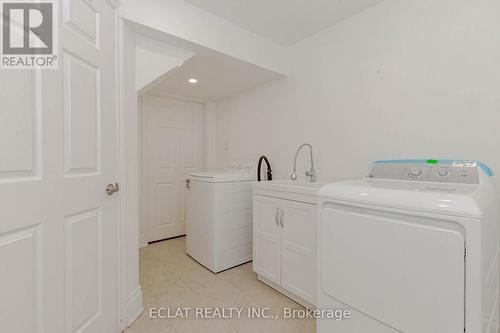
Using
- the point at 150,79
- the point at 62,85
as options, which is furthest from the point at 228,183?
the point at 62,85

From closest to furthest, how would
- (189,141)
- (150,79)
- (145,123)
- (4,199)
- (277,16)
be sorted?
(4,199), (277,16), (150,79), (145,123), (189,141)

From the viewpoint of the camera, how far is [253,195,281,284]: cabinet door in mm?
1866

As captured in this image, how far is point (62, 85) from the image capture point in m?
Answer: 1.04

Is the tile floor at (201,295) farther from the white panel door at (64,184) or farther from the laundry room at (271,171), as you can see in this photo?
the white panel door at (64,184)

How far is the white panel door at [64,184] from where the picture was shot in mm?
850

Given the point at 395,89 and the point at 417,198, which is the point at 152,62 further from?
the point at 417,198

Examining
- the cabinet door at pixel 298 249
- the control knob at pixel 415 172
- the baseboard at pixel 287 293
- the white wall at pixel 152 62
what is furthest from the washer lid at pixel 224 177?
the control knob at pixel 415 172

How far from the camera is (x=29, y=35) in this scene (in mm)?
921

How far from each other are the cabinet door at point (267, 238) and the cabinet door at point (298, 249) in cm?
7

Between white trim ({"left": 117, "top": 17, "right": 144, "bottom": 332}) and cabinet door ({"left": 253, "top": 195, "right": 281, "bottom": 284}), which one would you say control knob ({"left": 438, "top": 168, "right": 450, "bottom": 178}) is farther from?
white trim ({"left": 117, "top": 17, "right": 144, "bottom": 332})

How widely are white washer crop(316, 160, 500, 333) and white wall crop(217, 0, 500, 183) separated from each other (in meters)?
0.44

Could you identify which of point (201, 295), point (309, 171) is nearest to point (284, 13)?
point (309, 171)

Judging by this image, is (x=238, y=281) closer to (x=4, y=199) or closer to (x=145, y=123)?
(x=4, y=199)

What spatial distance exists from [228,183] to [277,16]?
1583mm
